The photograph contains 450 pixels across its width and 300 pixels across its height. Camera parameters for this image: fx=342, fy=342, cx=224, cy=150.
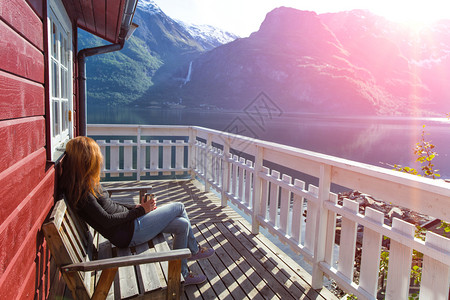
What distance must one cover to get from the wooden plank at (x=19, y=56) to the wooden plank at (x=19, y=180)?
0.33 m

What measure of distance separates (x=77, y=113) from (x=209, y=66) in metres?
111

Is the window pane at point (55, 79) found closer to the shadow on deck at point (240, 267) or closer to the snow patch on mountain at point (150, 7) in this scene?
the shadow on deck at point (240, 267)

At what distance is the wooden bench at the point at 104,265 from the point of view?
1639 mm

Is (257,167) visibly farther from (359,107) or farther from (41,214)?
(359,107)

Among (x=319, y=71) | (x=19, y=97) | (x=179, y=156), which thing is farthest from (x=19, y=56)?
(x=319, y=71)

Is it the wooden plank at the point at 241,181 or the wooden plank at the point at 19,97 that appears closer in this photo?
the wooden plank at the point at 19,97

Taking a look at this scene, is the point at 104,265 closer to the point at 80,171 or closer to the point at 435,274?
the point at 80,171

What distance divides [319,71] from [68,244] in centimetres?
9922

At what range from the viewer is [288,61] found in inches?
4023

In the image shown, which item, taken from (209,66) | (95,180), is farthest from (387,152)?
(209,66)

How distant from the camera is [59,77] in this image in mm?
2766

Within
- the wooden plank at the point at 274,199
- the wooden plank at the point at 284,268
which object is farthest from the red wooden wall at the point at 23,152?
the wooden plank at the point at 274,199

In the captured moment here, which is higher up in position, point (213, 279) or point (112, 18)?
point (112, 18)

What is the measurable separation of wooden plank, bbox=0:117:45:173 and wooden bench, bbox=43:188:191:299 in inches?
15.0
